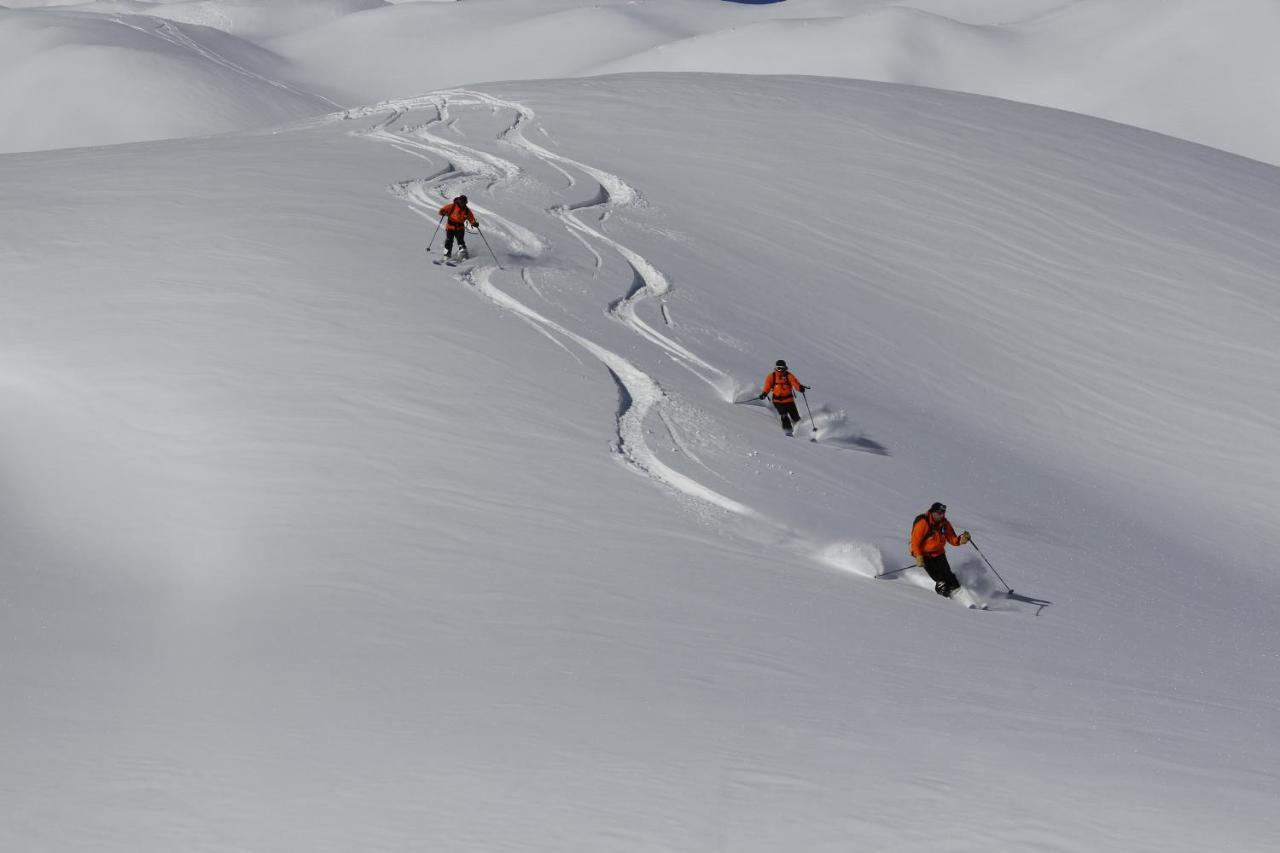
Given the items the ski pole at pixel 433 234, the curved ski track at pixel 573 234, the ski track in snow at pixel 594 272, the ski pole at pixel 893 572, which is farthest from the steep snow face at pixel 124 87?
the ski pole at pixel 893 572

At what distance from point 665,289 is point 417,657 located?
12.0 metres

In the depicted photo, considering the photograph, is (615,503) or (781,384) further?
(781,384)

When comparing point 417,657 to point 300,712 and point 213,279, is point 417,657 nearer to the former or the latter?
point 300,712

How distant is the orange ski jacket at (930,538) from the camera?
12.8 metres

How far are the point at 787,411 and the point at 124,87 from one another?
6659cm

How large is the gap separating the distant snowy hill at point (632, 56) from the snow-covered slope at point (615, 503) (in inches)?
1984

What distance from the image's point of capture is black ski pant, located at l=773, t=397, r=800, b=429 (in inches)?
647

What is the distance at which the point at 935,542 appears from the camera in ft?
42.1

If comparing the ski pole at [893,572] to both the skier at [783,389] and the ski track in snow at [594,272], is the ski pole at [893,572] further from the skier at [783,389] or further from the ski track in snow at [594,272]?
the skier at [783,389]

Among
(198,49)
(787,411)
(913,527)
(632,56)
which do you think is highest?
(632,56)

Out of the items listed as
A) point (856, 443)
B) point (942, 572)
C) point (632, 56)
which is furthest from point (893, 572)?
point (632, 56)

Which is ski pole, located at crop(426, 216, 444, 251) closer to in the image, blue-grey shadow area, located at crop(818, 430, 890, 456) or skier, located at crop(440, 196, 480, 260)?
skier, located at crop(440, 196, 480, 260)

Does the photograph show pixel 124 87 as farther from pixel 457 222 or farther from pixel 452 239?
pixel 457 222

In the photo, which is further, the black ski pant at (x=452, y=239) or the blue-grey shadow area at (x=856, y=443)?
the black ski pant at (x=452, y=239)
